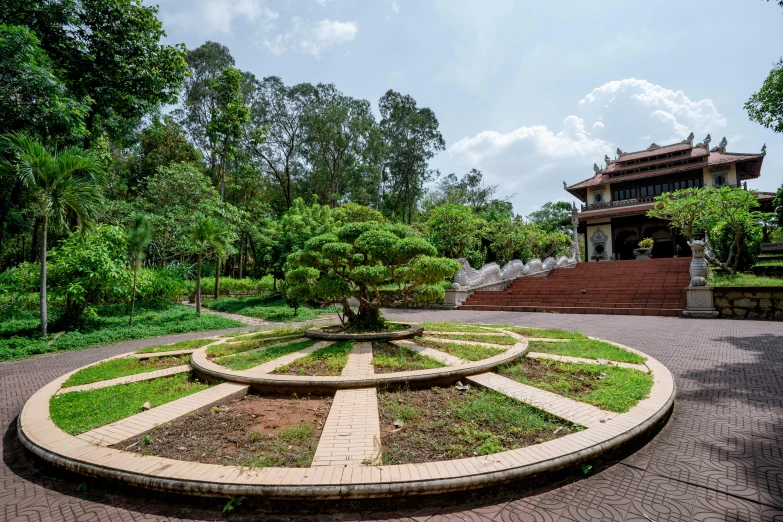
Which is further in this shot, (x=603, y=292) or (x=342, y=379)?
(x=603, y=292)

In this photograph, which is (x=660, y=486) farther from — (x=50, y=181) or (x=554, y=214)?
(x=554, y=214)

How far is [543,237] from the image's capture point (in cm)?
2555

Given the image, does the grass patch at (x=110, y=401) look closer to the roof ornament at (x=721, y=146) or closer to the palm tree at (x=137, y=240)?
the palm tree at (x=137, y=240)

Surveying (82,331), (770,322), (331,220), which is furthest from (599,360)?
(331,220)

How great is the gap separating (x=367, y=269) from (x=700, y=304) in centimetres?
1127

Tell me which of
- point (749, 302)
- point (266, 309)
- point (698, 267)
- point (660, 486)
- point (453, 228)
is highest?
point (453, 228)

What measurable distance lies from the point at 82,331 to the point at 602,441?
12243 millimetres

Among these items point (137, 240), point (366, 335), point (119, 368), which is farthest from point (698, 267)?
point (137, 240)

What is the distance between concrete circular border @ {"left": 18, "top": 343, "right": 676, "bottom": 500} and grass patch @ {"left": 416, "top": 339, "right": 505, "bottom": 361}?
2.29 metres

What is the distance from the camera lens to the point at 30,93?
10.8m

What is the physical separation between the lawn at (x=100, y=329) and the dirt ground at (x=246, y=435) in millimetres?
6951

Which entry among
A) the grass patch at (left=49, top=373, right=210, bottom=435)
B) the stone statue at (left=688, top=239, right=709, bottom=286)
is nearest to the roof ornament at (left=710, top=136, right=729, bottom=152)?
the stone statue at (left=688, top=239, right=709, bottom=286)

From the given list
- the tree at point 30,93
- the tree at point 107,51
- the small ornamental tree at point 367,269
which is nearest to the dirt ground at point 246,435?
the small ornamental tree at point 367,269

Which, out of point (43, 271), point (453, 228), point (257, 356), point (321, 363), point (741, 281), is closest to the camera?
point (321, 363)
